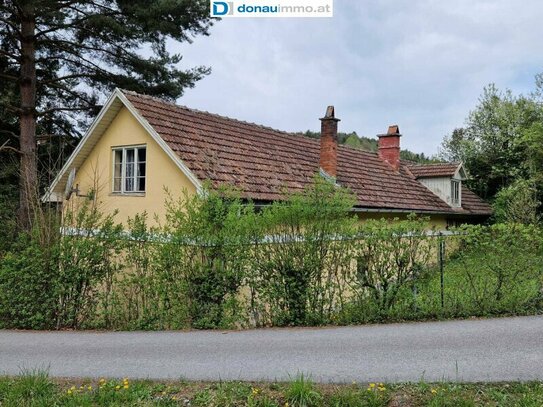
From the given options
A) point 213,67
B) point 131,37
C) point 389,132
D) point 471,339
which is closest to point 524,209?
point 389,132

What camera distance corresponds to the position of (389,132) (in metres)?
26.4

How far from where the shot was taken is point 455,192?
83.6 ft

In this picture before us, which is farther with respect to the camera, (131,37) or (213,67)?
(213,67)

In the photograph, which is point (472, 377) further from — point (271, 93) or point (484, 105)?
point (484, 105)

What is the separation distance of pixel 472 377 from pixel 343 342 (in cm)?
227

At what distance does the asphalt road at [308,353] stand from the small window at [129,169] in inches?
293

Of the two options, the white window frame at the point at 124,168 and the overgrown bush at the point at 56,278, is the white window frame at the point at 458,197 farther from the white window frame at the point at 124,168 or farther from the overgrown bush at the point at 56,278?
the overgrown bush at the point at 56,278

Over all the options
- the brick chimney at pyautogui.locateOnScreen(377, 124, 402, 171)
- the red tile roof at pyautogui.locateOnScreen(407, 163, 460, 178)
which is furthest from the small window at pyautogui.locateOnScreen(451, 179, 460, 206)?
the brick chimney at pyautogui.locateOnScreen(377, 124, 402, 171)

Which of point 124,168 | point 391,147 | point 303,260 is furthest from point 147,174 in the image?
point 391,147

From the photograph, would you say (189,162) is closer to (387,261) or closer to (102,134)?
(102,134)

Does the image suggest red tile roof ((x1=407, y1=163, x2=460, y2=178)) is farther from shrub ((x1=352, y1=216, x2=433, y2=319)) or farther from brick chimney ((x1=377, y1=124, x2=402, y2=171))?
shrub ((x1=352, y1=216, x2=433, y2=319))

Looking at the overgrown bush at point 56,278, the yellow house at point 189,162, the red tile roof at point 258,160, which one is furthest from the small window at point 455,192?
Answer: the overgrown bush at point 56,278

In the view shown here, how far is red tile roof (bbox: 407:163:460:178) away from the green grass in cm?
2054

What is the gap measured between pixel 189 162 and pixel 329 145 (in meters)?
7.30
